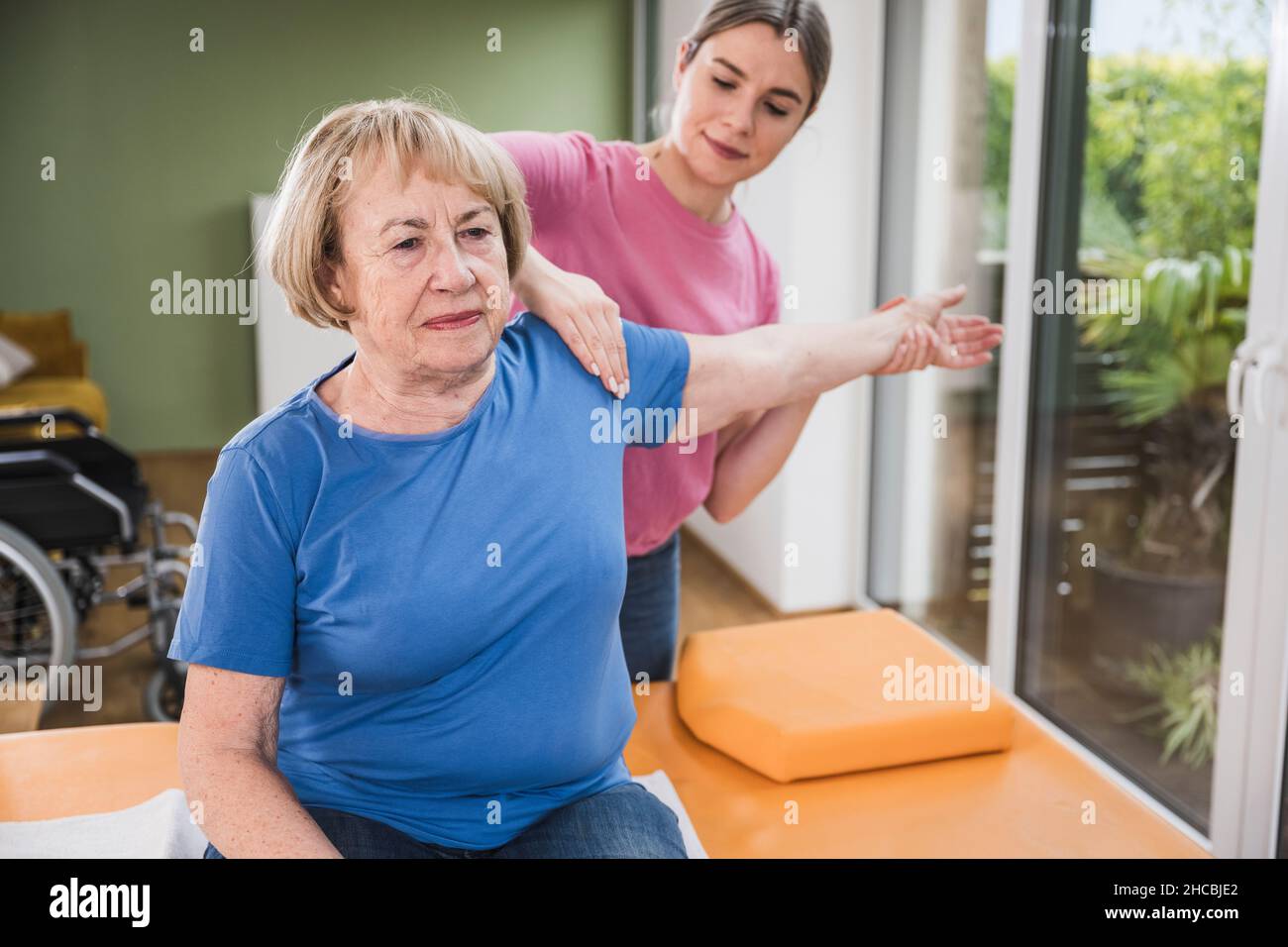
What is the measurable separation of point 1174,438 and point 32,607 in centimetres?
220

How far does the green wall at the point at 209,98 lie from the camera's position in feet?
4.67

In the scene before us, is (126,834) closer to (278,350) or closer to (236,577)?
(236,577)

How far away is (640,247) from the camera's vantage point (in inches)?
51.4

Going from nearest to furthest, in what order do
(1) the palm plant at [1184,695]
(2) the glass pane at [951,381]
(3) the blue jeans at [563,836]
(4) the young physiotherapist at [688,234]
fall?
(3) the blue jeans at [563,836], (4) the young physiotherapist at [688,234], (1) the palm plant at [1184,695], (2) the glass pane at [951,381]

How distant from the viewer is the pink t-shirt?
1270mm

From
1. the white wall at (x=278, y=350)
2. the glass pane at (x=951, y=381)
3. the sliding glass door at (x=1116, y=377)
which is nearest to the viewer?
the white wall at (x=278, y=350)

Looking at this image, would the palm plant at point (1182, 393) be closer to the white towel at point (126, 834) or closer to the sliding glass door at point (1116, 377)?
the sliding glass door at point (1116, 377)

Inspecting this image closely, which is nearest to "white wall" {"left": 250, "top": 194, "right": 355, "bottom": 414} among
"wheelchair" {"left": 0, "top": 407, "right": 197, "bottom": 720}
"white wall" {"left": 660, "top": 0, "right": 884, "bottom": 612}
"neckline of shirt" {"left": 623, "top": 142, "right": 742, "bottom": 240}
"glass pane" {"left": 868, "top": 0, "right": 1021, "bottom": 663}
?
"neckline of shirt" {"left": 623, "top": 142, "right": 742, "bottom": 240}

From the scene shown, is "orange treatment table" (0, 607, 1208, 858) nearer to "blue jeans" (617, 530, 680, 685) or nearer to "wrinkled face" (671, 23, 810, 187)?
"blue jeans" (617, 530, 680, 685)

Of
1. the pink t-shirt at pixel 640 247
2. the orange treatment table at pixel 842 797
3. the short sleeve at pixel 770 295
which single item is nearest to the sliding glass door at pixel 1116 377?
the orange treatment table at pixel 842 797

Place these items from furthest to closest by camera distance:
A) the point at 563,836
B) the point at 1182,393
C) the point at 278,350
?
the point at 1182,393, the point at 278,350, the point at 563,836

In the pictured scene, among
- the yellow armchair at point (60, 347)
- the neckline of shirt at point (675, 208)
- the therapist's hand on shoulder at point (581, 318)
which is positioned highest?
A: the neckline of shirt at point (675, 208)

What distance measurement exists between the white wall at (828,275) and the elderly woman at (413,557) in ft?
6.12

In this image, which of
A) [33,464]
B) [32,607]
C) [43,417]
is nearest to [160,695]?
[32,607]
